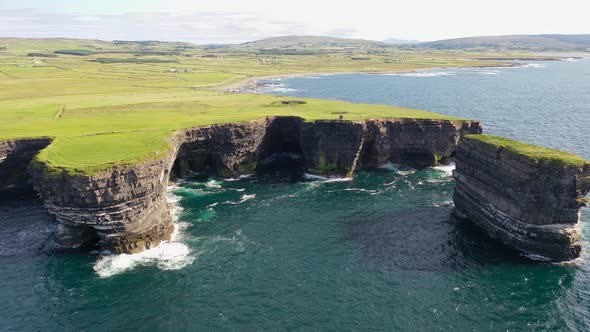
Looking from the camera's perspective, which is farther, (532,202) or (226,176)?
(226,176)

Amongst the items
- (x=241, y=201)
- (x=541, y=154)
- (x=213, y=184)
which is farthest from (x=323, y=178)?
(x=541, y=154)

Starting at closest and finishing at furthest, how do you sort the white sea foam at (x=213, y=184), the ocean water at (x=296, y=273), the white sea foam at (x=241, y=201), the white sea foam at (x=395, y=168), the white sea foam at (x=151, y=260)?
the ocean water at (x=296, y=273) → the white sea foam at (x=151, y=260) → the white sea foam at (x=241, y=201) → the white sea foam at (x=213, y=184) → the white sea foam at (x=395, y=168)

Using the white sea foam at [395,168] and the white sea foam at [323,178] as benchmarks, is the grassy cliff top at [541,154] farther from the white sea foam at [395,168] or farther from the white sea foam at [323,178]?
the white sea foam at [323,178]

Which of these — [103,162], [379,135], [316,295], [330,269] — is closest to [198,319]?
[316,295]

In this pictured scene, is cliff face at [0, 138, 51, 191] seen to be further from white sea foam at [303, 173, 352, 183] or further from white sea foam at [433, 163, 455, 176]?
white sea foam at [433, 163, 455, 176]

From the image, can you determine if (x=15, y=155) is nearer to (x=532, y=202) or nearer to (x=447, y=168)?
(x=532, y=202)

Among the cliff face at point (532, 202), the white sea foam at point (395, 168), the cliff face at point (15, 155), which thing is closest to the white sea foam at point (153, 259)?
the cliff face at point (15, 155)

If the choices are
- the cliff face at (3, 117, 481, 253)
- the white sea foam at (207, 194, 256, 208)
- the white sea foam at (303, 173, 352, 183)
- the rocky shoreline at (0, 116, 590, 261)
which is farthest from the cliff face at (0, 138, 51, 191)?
the white sea foam at (303, 173, 352, 183)
